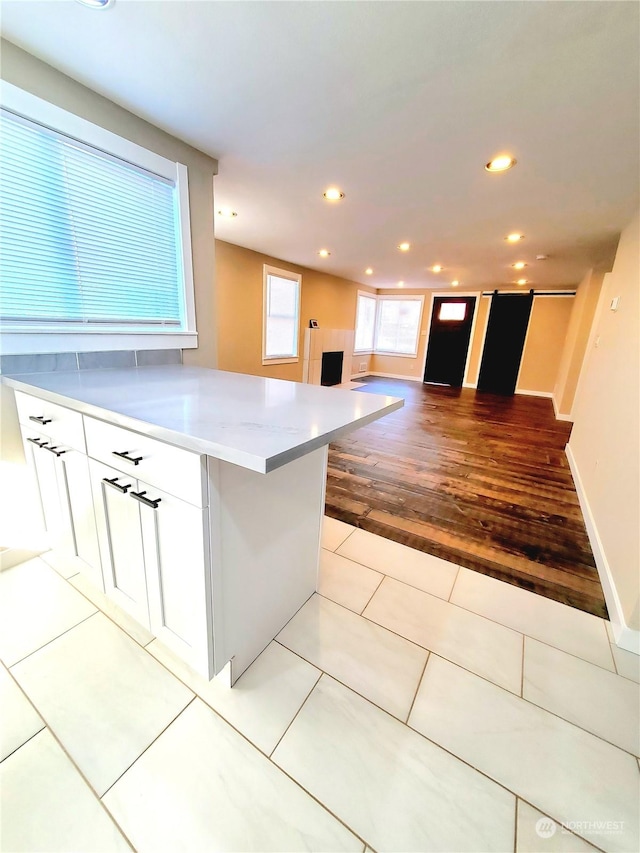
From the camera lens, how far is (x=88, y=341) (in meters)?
1.74

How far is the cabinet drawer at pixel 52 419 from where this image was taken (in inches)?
50.1

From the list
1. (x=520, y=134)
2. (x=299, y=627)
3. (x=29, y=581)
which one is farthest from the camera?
(x=520, y=134)

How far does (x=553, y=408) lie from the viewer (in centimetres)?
638

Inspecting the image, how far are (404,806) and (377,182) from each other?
128 inches

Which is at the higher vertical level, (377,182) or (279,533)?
(377,182)

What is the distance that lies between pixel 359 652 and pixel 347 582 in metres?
0.40

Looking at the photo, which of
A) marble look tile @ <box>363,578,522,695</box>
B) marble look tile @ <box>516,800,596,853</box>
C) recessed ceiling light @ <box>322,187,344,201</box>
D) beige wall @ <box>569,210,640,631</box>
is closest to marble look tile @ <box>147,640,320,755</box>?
marble look tile @ <box>363,578,522,695</box>

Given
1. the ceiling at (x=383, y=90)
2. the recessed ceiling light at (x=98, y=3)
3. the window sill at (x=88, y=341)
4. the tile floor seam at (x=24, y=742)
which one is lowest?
the tile floor seam at (x=24, y=742)

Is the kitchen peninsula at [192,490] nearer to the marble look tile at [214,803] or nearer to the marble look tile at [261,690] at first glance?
the marble look tile at [261,690]

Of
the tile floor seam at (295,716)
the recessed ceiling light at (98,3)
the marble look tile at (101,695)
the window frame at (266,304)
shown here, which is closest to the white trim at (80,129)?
the recessed ceiling light at (98,3)

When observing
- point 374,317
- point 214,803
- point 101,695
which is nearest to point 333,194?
point 101,695

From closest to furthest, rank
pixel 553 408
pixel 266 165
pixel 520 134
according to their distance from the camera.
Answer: pixel 520 134 < pixel 266 165 < pixel 553 408

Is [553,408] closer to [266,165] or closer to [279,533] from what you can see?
[266,165]

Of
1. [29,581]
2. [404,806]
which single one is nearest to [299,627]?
[404,806]
